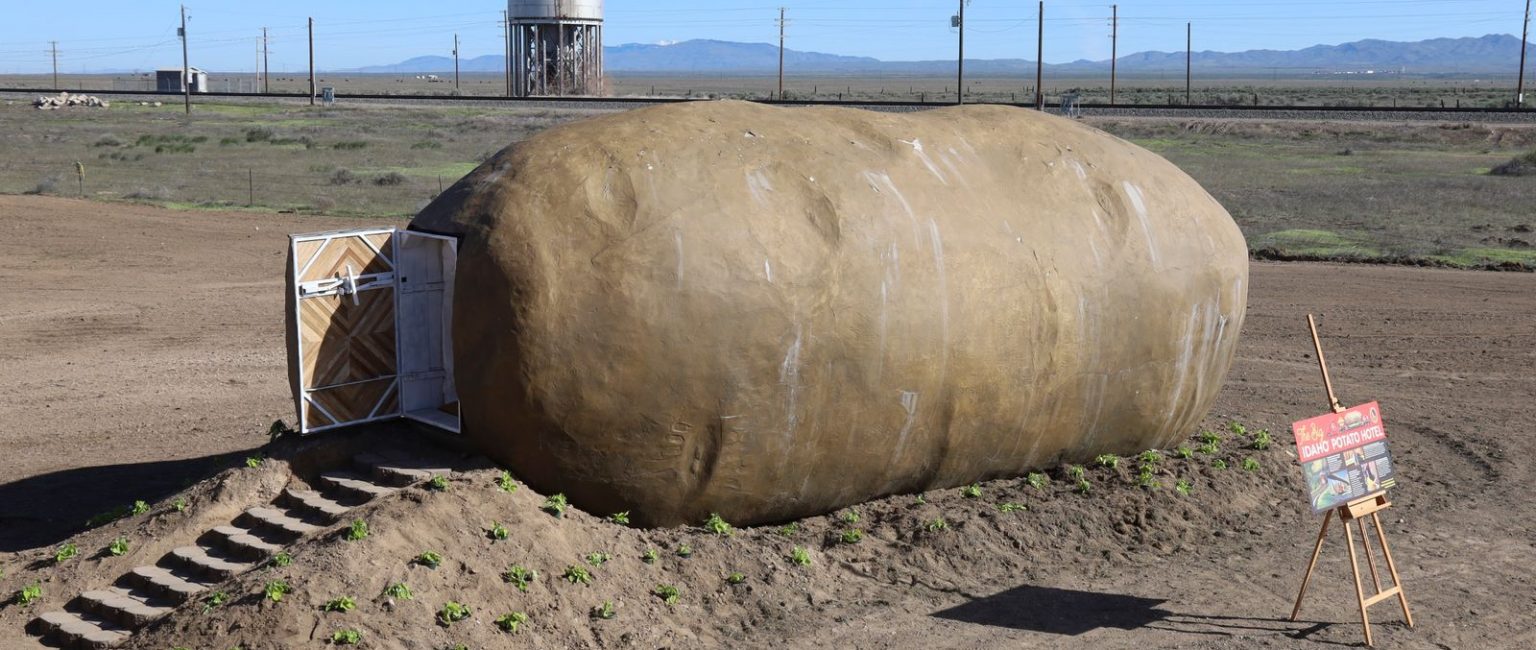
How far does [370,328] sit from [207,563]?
2.25 m

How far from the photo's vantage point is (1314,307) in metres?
21.9

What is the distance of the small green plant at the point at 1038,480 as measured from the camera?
1267cm

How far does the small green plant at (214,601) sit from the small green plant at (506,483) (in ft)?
6.67

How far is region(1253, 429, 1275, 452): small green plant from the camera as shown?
46.9 feet

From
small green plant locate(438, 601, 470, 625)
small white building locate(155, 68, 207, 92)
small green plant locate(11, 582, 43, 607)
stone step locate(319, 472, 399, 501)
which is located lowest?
small green plant locate(11, 582, 43, 607)

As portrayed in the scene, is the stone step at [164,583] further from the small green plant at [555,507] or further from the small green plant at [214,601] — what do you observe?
the small green plant at [555,507]

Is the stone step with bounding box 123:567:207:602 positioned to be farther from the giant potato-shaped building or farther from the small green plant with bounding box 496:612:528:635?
the giant potato-shaped building

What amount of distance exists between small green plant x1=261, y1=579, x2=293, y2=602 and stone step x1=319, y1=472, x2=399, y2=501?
1.33 meters

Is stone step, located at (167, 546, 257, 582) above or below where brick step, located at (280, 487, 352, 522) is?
below

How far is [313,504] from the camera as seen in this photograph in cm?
1056

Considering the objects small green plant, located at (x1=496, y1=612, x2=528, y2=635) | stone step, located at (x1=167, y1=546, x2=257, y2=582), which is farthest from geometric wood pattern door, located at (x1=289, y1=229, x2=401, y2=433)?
small green plant, located at (x1=496, y1=612, x2=528, y2=635)

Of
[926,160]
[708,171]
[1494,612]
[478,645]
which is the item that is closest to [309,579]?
[478,645]

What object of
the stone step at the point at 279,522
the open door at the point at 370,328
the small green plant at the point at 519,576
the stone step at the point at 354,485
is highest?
the open door at the point at 370,328

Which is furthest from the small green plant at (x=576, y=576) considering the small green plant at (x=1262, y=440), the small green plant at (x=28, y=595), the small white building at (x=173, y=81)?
the small white building at (x=173, y=81)
